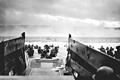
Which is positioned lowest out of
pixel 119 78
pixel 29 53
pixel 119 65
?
pixel 29 53

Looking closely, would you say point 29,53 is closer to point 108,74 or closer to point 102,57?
point 102,57

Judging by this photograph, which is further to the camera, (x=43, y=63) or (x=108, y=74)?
(x=43, y=63)

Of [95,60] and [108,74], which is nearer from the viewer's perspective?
[108,74]

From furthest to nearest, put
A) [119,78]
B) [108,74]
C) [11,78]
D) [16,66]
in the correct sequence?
1. [16,66]
2. [11,78]
3. [119,78]
4. [108,74]

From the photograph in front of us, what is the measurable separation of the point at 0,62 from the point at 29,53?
193 inches

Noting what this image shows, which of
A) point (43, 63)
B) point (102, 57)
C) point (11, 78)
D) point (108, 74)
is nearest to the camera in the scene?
point (108, 74)

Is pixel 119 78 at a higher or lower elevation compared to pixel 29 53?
higher

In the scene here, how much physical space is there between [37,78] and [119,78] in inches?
35.7

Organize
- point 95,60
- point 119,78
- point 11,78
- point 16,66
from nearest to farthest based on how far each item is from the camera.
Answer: point 119,78
point 11,78
point 95,60
point 16,66

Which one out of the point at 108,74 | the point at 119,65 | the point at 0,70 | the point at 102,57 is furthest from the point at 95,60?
the point at 0,70

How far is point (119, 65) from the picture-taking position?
6.66ft

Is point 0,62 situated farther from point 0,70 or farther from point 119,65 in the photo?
point 119,65

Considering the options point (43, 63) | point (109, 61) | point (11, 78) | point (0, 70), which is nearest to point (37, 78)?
point (11, 78)

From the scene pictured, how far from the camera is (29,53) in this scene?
843cm
